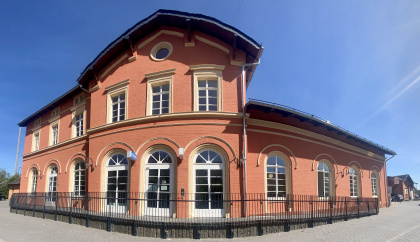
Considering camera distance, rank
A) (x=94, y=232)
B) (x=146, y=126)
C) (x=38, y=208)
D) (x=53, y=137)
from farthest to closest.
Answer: (x=53, y=137)
(x=38, y=208)
(x=146, y=126)
(x=94, y=232)

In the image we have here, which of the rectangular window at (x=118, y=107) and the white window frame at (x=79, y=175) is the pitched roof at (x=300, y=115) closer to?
the rectangular window at (x=118, y=107)

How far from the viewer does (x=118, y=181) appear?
1256 cm

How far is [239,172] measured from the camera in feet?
36.0

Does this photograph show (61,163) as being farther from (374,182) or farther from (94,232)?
(374,182)

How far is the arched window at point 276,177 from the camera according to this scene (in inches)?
476

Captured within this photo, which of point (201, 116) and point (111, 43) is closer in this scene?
point (201, 116)

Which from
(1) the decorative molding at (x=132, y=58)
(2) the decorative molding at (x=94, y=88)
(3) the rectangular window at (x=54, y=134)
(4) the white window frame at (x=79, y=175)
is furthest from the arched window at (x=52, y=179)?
(1) the decorative molding at (x=132, y=58)

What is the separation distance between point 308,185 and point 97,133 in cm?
1097

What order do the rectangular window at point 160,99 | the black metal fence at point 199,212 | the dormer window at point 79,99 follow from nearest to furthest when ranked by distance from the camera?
the black metal fence at point 199,212 → the rectangular window at point 160,99 → the dormer window at point 79,99

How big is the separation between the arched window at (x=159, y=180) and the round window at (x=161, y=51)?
181 inches

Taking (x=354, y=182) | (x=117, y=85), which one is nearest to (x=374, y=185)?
(x=354, y=182)

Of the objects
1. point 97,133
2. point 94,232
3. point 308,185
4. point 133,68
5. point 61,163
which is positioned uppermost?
point 133,68

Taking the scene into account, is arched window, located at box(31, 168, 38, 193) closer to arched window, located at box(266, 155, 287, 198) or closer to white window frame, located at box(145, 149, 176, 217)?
white window frame, located at box(145, 149, 176, 217)

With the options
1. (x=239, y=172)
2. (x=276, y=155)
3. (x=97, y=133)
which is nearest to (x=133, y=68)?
(x=97, y=133)
